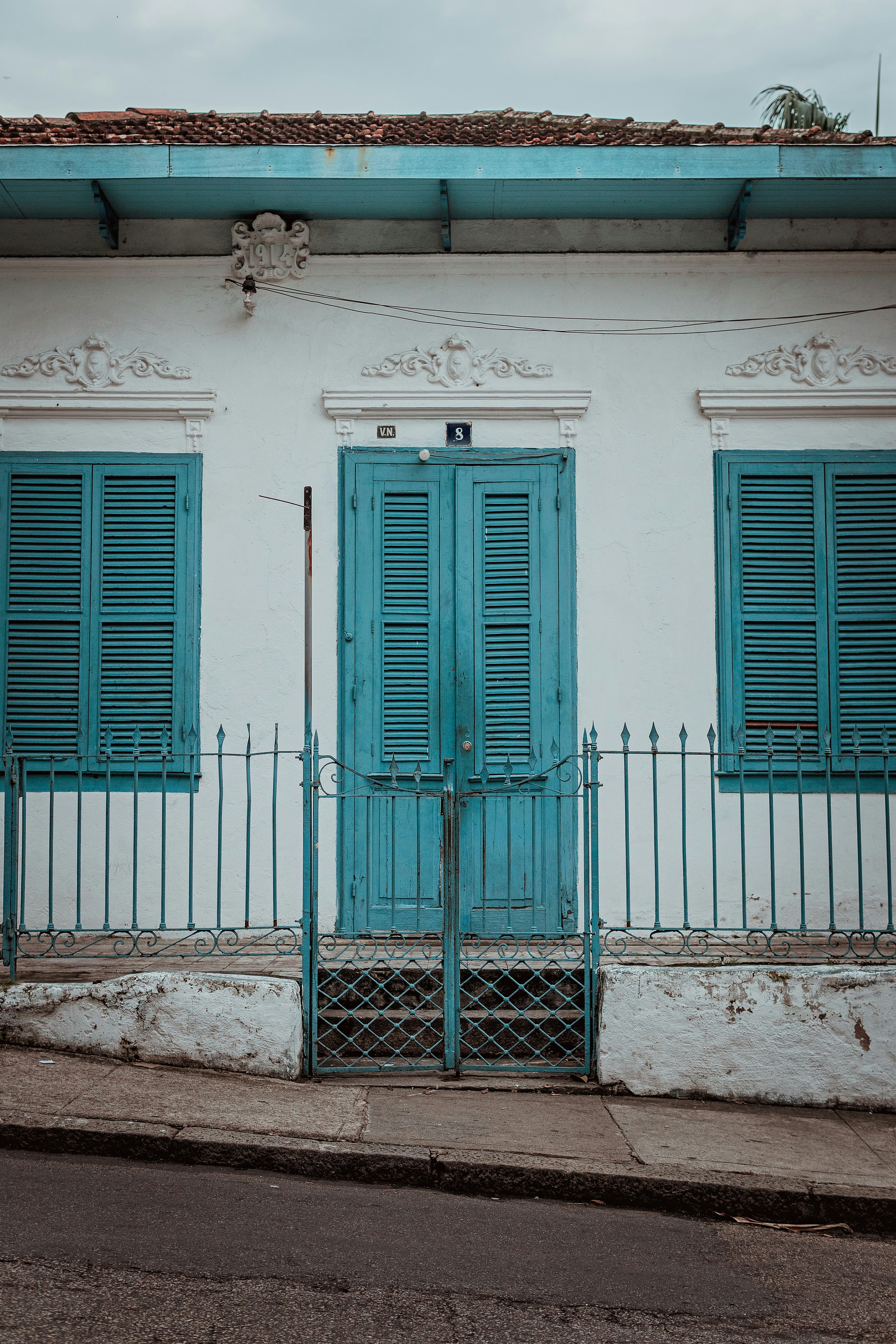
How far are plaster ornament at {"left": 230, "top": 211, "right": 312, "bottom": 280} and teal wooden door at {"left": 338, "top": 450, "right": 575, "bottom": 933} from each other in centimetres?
121

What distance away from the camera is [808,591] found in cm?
695

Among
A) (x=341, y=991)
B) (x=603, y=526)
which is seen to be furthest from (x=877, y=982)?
(x=603, y=526)

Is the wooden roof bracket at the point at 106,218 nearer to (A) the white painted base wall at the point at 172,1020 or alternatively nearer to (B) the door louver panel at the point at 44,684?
(B) the door louver panel at the point at 44,684

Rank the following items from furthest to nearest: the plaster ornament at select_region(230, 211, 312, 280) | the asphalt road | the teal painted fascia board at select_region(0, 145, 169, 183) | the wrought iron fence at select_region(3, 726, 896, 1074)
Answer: the plaster ornament at select_region(230, 211, 312, 280) → the teal painted fascia board at select_region(0, 145, 169, 183) → the wrought iron fence at select_region(3, 726, 896, 1074) → the asphalt road

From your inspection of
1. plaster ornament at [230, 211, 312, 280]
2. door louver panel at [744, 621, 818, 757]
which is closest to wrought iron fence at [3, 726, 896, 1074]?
door louver panel at [744, 621, 818, 757]

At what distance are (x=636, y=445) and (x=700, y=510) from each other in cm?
55

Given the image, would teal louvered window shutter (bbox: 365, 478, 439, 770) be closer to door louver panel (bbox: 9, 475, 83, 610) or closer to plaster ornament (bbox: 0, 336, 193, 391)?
plaster ornament (bbox: 0, 336, 193, 391)

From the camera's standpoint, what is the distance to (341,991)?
Result: 5.70m

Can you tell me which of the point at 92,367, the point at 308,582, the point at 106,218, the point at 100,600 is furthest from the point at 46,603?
the point at 106,218

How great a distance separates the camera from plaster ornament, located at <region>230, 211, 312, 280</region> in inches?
274

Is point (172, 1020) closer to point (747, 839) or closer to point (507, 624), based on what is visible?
point (507, 624)

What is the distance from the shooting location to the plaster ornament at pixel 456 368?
→ 22.7 feet

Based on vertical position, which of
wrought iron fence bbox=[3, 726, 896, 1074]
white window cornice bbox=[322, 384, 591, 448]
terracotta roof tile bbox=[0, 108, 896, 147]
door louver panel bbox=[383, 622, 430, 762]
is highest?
terracotta roof tile bbox=[0, 108, 896, 147]

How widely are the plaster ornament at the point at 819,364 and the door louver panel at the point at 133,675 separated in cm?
383
